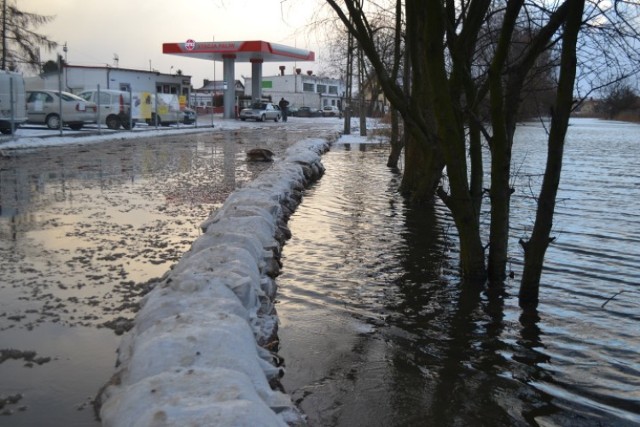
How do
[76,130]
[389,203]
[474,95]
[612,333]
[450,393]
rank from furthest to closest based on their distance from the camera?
[76,130]
[389,203]
[474,95]
[612,333]
[450,393]

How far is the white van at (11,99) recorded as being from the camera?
62.5 ft

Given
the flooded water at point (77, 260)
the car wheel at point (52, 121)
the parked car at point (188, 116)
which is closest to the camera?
the flooded water at point (77, 260)

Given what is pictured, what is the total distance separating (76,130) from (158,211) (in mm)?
18571

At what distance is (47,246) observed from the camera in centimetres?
689

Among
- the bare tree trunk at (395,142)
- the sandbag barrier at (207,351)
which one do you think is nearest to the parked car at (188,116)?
the bare tree trunk at (395,142)

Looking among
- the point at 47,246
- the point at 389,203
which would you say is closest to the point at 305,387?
the point at 47,246

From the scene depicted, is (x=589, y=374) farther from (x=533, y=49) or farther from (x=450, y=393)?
(x=533, y=49)

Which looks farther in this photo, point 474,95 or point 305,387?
point 474,95

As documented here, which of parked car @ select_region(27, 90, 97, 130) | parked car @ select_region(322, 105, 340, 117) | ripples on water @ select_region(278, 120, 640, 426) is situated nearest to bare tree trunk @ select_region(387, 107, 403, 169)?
ripples on water @ select_region(278, 120, 640, 426)

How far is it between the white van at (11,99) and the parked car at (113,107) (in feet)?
20.3

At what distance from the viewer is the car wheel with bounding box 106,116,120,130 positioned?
27.1m

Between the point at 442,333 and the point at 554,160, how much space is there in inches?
66.0

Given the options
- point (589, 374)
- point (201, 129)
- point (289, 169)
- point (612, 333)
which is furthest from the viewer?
point (201, 129)

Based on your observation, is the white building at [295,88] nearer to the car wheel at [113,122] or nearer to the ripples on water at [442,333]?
the car wheel at [113,122]
